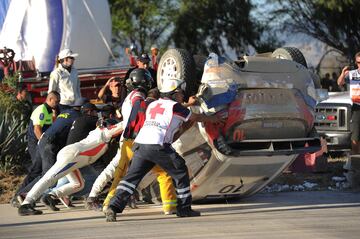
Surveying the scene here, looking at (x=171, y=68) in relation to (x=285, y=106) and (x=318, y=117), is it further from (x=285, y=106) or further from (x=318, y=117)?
(x=318, y=117)

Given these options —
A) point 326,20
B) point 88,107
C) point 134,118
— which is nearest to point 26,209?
point 88,107

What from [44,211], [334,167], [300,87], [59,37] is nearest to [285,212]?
[300,87]

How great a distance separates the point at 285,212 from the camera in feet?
35.4

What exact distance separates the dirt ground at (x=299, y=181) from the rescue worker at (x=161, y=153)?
3.04 metres

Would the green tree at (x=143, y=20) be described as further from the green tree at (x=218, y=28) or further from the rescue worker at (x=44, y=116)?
the rescue worker at (x=44, y=116)

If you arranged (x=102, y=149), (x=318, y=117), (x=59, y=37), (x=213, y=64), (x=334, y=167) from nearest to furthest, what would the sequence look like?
(x=213, y=64) → (x=102, y=149) → (x=334, y=167) → (x=318, y=117) → (x=59, y=37)

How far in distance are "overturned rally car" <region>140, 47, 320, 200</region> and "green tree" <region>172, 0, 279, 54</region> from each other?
2255 cm

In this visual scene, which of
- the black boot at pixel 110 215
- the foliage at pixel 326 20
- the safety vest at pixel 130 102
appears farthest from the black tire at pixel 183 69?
the foliage at pixel 326 20

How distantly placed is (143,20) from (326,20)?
26.8 feet

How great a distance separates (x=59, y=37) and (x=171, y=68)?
868 centimetres

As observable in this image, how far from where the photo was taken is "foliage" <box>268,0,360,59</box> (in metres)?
30.1

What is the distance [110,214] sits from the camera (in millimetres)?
10141

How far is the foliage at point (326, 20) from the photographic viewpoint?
30.1 meters

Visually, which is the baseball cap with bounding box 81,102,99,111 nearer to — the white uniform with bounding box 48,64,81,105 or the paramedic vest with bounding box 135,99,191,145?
the paramedic vest with bounding box 135,99,191,145
